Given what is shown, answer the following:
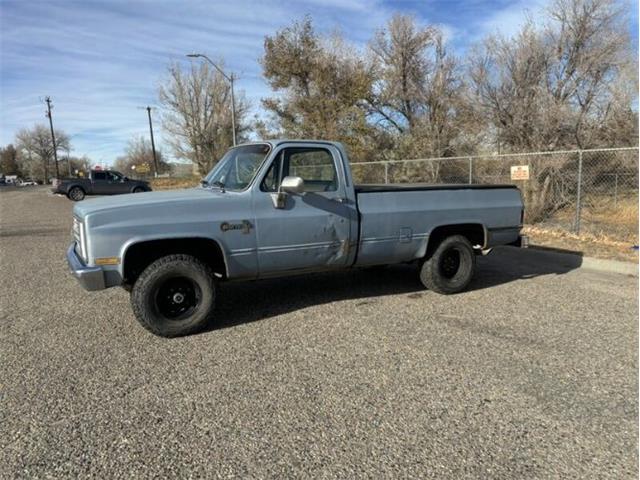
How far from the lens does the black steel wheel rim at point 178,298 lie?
14.8ft

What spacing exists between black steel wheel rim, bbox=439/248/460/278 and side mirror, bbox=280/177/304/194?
2297 millimetres

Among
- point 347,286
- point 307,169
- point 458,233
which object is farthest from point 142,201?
point 458,233

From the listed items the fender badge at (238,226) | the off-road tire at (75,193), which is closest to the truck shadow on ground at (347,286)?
the fender badge at (238,226)

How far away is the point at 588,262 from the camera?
7578 millimetres

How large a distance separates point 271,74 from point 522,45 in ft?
39.6

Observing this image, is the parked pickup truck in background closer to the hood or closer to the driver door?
the hood

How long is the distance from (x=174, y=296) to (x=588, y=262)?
6541 millimetres

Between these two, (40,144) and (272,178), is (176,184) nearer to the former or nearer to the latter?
(272,178)

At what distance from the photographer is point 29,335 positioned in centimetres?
457

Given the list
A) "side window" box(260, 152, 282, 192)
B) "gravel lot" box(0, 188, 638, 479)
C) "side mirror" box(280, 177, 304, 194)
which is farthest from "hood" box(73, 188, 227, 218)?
"gravel lot" box(0, 188, 638, 479)

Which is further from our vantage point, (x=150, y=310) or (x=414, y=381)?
(x=150, y=310)

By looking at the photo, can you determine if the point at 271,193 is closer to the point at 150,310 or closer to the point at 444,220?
the point at 150,310

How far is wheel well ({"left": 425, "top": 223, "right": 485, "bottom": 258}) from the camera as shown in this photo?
Answer: 593cm

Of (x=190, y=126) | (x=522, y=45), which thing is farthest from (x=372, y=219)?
(x=190, y=126)
